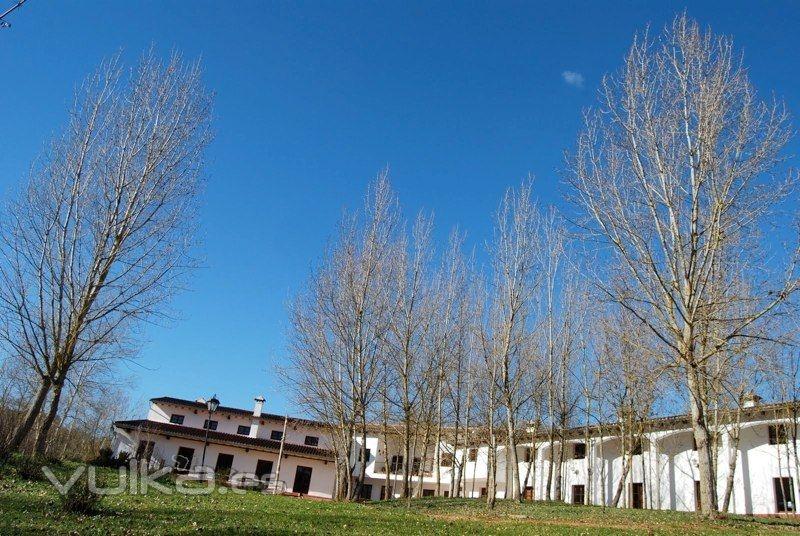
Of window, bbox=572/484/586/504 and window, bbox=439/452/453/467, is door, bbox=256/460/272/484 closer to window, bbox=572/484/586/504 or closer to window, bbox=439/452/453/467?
window, bbox=439/452/453/467

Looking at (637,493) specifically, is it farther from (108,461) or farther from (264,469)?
(108,461)

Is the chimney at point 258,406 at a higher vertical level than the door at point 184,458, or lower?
higher

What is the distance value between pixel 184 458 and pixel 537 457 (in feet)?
77.7

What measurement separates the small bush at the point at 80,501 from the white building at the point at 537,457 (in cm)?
1185

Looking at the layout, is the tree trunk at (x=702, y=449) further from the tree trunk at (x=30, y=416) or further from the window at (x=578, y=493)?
the window at (x=578, y=493)

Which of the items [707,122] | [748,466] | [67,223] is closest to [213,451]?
[67,223]

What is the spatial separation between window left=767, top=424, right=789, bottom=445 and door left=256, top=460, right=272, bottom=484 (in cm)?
2939

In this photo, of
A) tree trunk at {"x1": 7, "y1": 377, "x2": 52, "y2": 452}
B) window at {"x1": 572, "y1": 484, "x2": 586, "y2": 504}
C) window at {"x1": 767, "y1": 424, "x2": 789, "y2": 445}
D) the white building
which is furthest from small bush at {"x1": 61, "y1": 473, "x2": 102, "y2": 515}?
window at {"x1": 572, "y1": 484, "x2": 586, "y2": 504}

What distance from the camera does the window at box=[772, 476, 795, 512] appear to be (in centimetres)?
2347

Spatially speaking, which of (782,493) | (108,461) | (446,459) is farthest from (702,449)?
(446,459)

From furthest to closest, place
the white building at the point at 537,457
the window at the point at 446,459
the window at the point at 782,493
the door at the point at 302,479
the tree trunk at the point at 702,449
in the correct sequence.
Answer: the door at the point at 302,479 < the window at the point at 446,459 < the white building at the point at 537,457 < the window at the point at 782,493 < the tree trunk at the point at 702,449

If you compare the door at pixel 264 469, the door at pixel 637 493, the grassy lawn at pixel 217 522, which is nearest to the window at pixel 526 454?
the door at pixel 637 493

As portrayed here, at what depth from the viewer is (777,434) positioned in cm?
2412

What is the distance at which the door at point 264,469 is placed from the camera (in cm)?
3728
